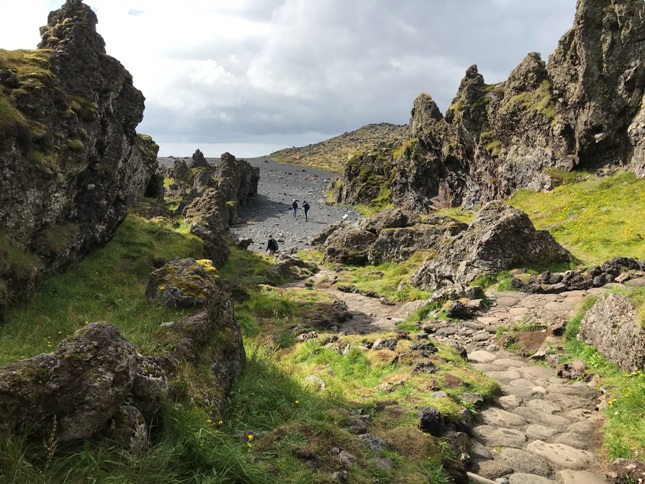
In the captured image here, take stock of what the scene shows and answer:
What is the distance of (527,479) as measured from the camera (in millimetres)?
7395

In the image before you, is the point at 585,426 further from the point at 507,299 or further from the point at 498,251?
the point at 498,251

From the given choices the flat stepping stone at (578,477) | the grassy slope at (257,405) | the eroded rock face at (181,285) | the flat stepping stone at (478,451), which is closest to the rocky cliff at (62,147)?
the grassy slope at (257,405)

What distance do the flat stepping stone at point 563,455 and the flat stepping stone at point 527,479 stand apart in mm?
577

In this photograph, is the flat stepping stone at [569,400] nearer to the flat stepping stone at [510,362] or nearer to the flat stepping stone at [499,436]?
the flat stepping stone at [499,436]

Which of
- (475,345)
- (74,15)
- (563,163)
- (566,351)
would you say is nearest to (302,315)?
(475,345)

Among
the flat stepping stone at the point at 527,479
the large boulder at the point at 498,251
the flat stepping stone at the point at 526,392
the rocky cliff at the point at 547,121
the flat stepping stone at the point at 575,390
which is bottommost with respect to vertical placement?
the flat stepping stone at the point at 527,479

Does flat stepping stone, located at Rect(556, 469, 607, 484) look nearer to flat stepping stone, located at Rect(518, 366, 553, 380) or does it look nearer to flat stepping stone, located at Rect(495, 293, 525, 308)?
flat stepping stone, located at Rect(518, 366, 553, 380)

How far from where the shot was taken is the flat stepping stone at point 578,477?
7.27m

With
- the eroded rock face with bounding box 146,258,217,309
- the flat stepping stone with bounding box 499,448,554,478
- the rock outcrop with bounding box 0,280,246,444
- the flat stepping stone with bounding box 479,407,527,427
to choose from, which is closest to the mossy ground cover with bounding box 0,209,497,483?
the rock outcrop with bounding box 0,280,246,444

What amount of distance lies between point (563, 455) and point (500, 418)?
1.80 metres

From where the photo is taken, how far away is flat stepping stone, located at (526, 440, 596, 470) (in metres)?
7.82

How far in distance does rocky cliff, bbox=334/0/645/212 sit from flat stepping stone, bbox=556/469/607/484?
3576 cm

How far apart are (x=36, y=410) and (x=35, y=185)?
14.0 meters

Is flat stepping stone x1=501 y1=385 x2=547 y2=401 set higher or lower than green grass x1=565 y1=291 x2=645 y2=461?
lower
